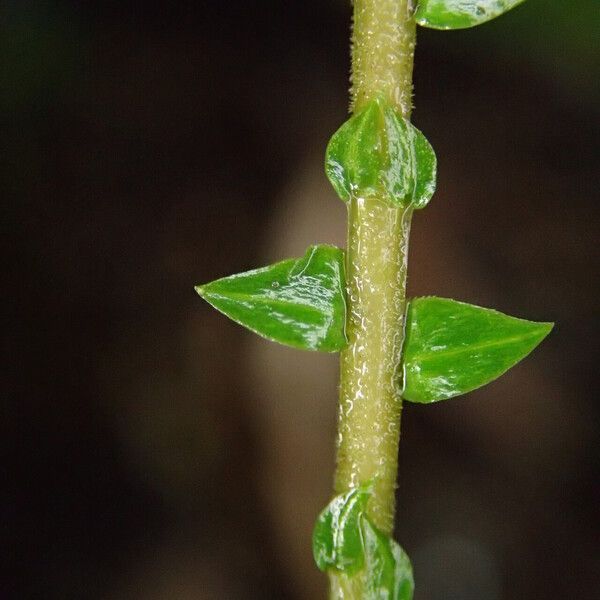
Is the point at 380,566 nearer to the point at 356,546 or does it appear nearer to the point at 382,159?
the point at 356,546

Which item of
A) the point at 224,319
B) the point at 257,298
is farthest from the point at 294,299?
the point at 224,319

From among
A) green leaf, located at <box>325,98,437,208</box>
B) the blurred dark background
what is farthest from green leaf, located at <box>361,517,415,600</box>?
the blurred dark background

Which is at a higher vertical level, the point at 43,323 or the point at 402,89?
the point at 402,89

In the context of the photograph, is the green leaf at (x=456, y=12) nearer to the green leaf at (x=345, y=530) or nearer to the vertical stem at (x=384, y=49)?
the vertical stem at (x=384, y=49)

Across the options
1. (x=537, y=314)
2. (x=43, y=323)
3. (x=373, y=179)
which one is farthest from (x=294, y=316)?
(x=43, y=323)

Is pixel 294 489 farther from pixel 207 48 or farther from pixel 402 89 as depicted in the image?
pixel 402 89

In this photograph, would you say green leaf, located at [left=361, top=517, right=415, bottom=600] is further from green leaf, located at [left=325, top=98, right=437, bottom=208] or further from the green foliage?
green leaf, located at [left=325, top=98, right=437, bottom=208]

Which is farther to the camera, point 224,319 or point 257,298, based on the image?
point 224,319
